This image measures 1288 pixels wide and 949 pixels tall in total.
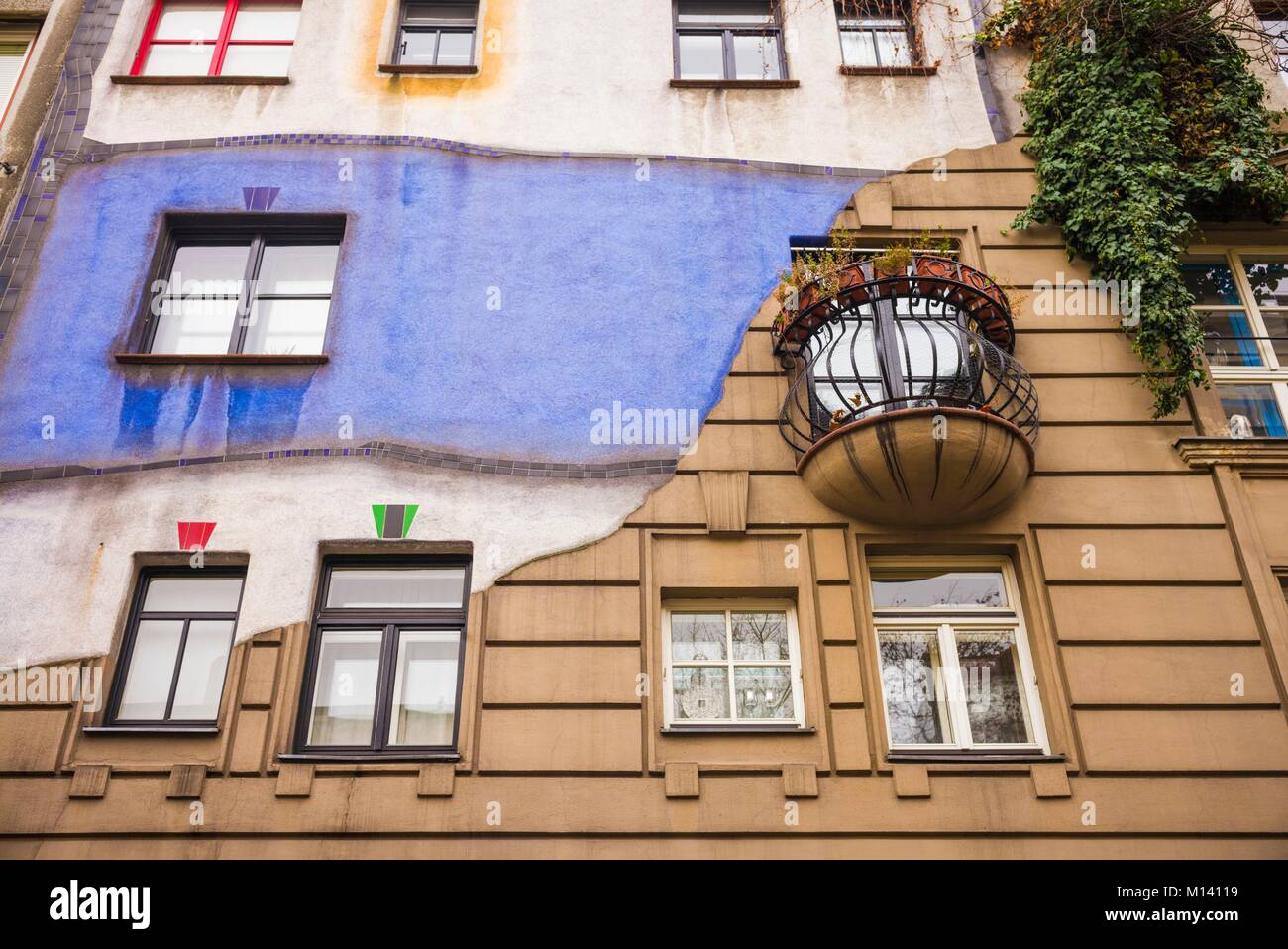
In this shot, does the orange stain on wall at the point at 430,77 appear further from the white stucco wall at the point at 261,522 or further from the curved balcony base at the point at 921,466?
the curved balcony base at the point at 921,466

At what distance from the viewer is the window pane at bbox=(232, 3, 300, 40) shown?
1315 cm

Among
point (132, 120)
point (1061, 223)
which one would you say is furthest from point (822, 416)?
point (132, 120)

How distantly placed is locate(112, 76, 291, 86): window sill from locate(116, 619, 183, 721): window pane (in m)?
7.04

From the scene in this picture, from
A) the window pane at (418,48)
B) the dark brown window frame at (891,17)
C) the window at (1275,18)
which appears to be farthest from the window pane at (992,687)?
the window pane at (418,48)

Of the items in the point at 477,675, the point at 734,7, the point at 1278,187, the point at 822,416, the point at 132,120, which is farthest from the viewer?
the point at 734,7

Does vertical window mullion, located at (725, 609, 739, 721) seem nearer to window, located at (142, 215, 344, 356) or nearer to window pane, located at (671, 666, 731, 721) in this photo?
window pane, located at (671, 666, 731, 721)

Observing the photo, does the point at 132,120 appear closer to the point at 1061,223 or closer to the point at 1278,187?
the point at 1061,223

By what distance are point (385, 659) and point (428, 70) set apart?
7.69m

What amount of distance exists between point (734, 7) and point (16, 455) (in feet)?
35.0

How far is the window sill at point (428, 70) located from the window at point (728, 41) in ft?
9.00

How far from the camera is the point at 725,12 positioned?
13.5 metres

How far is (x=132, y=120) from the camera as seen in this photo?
11945mm
